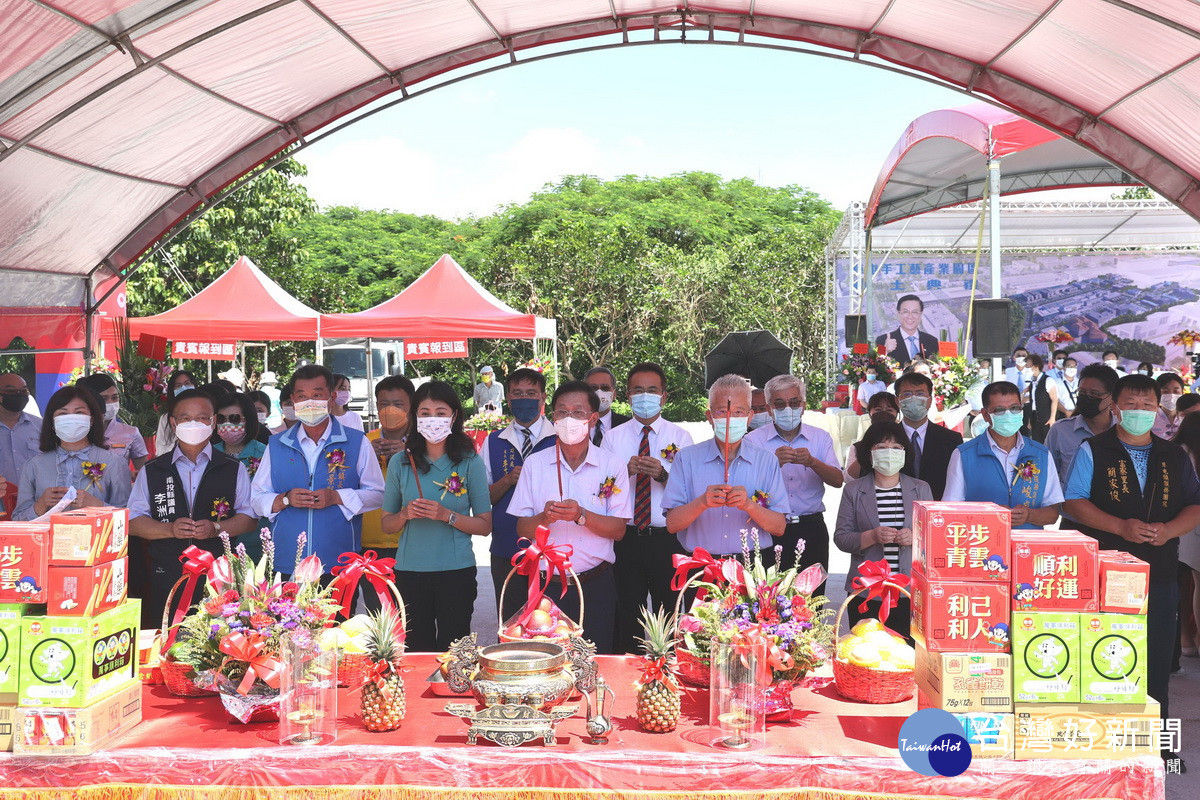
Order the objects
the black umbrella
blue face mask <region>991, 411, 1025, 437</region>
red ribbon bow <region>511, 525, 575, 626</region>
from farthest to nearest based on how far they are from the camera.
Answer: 1. the black umbrella
2. blue face mask <region>991, 411, 1025, 437</region>
3. red ribbon bow <region>511, 525, 575, 626</region>

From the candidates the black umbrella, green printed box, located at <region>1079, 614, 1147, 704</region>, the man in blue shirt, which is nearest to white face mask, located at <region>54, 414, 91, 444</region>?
green printed box, located at <region>1079, 614, 1147, 704</region>

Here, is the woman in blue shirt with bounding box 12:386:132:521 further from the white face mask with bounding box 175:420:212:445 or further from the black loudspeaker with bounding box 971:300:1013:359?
the black loudspeaker with bounding box 971:300:1013:359

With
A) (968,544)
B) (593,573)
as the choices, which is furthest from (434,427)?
(968,544)

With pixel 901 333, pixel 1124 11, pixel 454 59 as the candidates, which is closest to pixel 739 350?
pixel 454 59

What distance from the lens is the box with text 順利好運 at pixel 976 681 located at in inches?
101

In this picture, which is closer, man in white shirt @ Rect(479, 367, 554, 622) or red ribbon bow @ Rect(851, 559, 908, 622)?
red ribbon bow @ Rect(851, 559, 908, 622)

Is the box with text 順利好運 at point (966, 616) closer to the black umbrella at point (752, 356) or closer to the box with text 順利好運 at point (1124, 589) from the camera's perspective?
the box with text 順利好運 at point (1124, 589)

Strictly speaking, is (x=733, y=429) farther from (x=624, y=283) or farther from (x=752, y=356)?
(x=624, y=283)

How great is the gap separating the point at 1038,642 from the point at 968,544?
0.97ft

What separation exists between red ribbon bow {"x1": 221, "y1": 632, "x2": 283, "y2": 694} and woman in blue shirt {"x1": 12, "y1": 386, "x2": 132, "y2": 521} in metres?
2.51

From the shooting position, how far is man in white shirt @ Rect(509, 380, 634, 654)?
404cm

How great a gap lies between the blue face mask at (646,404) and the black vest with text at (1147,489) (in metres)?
2.08

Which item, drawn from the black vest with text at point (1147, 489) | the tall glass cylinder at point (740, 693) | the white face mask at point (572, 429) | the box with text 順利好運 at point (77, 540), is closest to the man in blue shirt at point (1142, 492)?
the black vest with text at point (1147, 489)

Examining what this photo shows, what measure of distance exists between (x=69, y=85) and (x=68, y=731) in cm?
511
